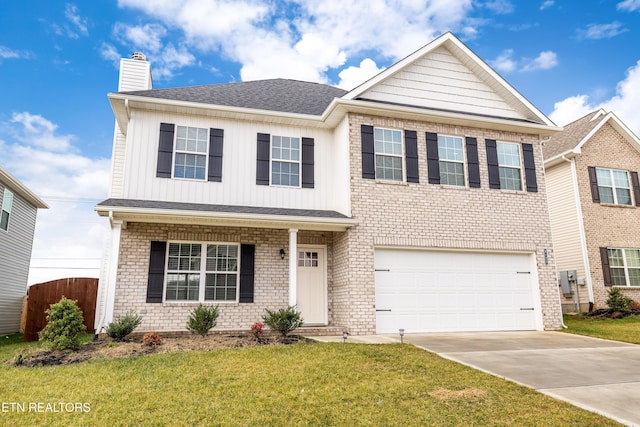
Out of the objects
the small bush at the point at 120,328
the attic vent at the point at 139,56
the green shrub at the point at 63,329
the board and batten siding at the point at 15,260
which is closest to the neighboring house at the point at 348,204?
the small bush at the point at 120,328

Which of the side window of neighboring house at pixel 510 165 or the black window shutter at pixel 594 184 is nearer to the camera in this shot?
the side window of neighboring house at pixel 510 165

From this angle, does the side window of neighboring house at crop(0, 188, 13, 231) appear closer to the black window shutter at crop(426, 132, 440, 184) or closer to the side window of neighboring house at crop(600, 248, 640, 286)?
the black window shutter at crop(426, 132, 440, 184)

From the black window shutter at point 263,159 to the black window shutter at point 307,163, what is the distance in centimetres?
98

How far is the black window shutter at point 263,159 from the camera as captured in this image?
Result: 11.8 meters

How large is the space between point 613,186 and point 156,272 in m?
16.4

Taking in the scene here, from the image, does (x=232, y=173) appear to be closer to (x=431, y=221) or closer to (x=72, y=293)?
(x=431, y=221)

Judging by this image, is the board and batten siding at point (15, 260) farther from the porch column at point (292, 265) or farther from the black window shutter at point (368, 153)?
the black window shutter at point (368, 153)

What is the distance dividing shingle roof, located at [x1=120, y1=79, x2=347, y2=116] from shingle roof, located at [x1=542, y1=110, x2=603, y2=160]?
8.94m

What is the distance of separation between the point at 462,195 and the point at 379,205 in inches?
97.4

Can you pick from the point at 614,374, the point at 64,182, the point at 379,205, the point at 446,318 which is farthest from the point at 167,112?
the point at 64,182

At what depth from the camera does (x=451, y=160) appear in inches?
485

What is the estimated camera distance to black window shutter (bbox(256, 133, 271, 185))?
38.7ft

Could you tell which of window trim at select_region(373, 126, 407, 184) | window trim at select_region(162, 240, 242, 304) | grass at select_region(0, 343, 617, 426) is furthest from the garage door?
grass at select_region(0, 343, 617, 426)

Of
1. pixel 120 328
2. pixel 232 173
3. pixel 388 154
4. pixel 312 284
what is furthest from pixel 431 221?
pixel 120 328
